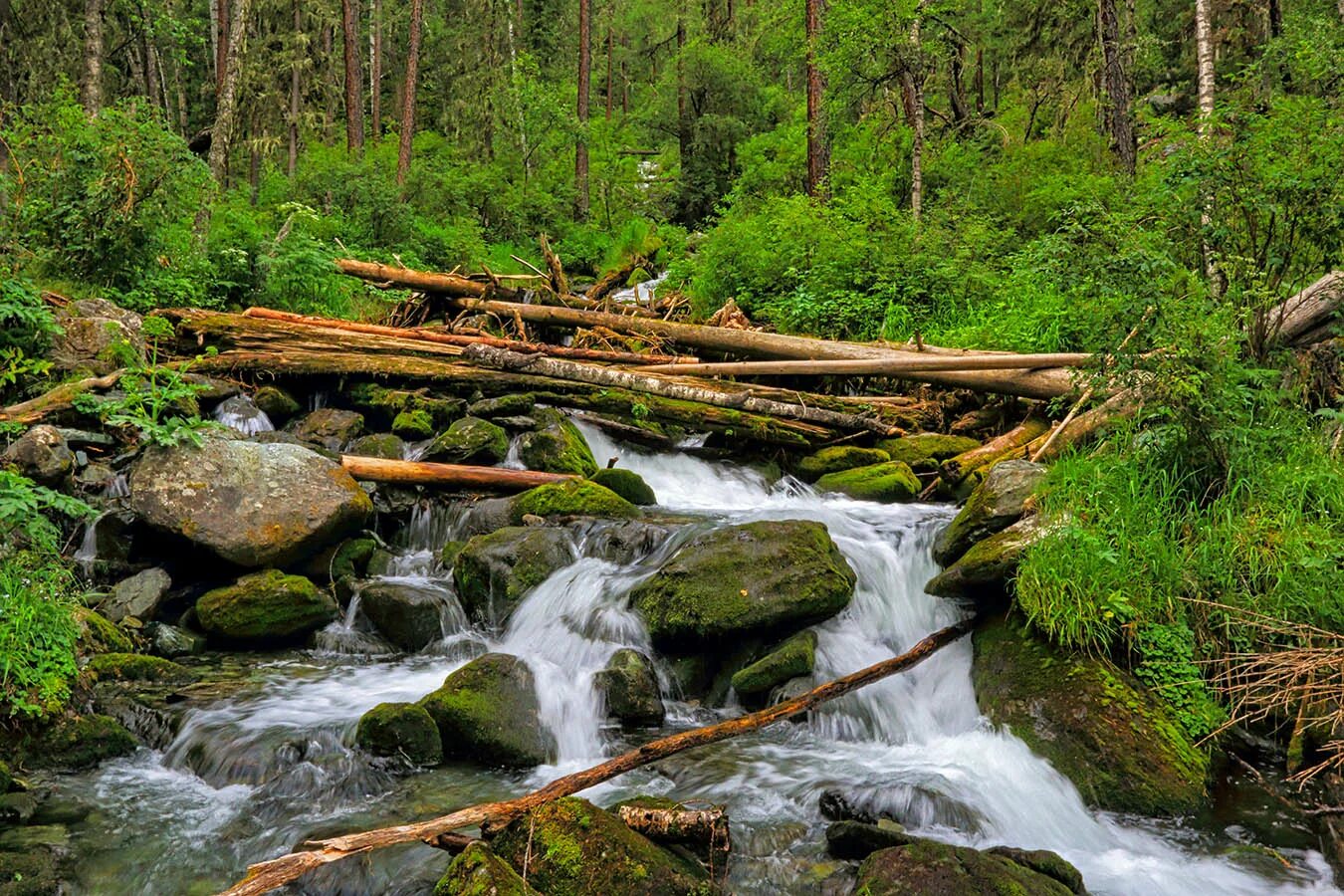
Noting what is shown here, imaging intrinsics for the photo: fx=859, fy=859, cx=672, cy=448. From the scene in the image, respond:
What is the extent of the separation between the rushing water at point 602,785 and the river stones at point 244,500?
836 mm

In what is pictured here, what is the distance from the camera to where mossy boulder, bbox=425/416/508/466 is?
942cm

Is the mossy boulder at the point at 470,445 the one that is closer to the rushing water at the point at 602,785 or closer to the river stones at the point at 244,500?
the river stones at the point at 244,500

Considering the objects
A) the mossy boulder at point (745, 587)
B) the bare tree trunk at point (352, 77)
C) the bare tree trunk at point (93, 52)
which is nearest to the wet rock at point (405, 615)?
the mossy boulder at point (745, 587)

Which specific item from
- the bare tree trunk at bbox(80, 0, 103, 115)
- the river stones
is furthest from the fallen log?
the bare tree trunk at bbox(80, 0, 103, 115)

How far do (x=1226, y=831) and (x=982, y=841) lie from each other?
132 cm

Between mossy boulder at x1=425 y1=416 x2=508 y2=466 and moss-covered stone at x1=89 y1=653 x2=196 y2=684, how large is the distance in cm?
368

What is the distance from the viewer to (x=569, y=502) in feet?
27.5

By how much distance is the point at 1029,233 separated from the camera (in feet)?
51.6

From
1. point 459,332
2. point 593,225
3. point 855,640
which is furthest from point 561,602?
point 593,225

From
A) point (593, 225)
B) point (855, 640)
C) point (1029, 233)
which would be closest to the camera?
point (855, 640)

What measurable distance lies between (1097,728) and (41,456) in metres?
8.00

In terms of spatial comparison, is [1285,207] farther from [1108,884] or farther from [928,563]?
[1108,884]

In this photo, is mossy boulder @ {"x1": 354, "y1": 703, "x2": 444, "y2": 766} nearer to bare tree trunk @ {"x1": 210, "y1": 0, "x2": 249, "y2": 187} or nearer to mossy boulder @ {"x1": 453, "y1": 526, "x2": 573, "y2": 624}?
mossy boulder @ {"x1": 453, "y1": 526, "x2": 573, "y2": 624}

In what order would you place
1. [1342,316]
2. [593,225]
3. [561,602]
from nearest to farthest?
[1342,316] < [561,602] < [593,225]
